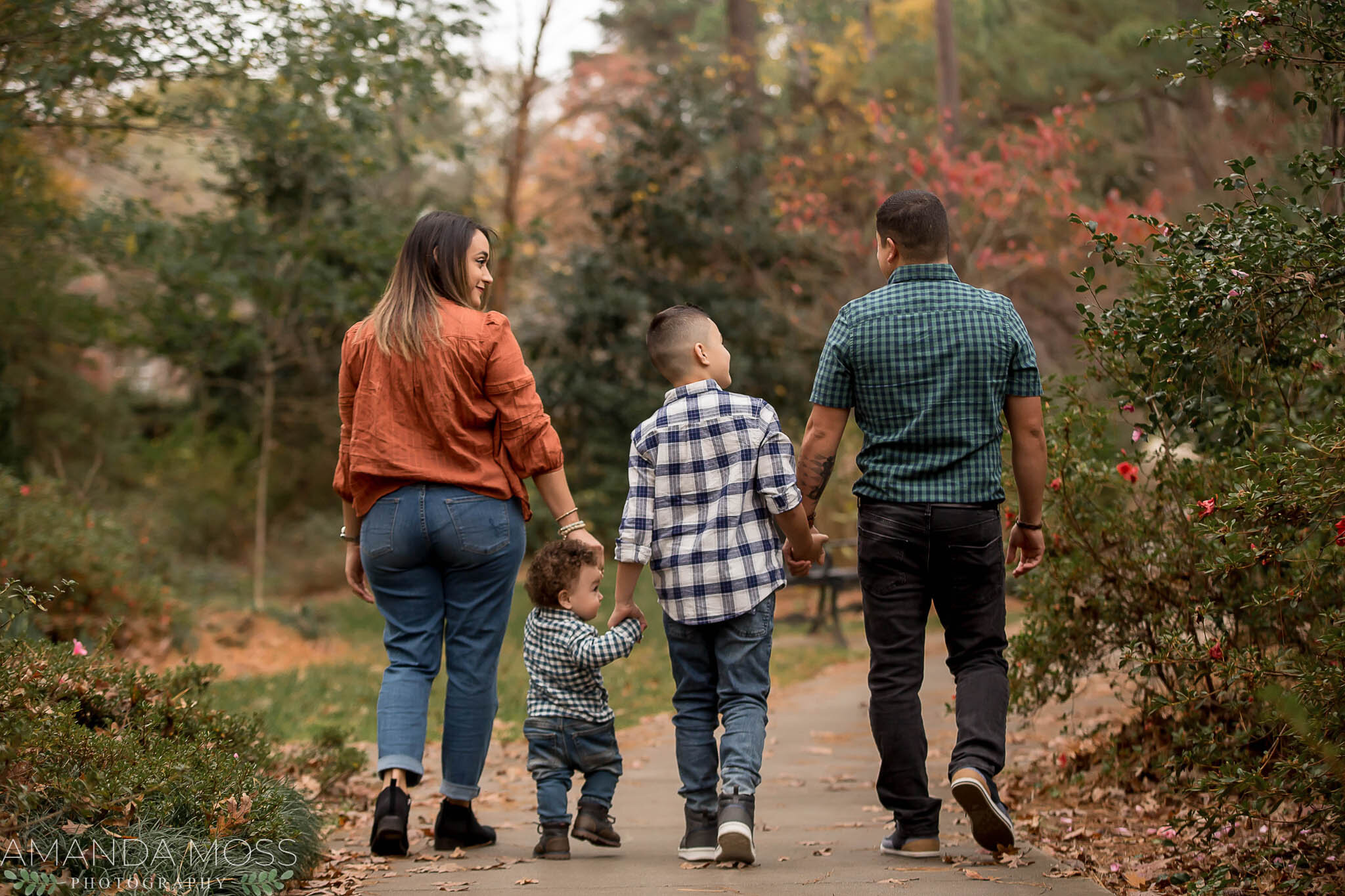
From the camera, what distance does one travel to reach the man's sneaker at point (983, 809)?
3.53 meters

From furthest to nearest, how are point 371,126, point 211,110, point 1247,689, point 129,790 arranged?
point 211,110, point 371,126, point 1247,689, point 129,790

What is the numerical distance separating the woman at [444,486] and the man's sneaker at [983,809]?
1.37 m

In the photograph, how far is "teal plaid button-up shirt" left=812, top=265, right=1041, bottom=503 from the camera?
3748 millimetres

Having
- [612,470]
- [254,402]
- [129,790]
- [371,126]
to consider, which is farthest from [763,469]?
[254,402]

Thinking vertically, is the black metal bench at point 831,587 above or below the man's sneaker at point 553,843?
below

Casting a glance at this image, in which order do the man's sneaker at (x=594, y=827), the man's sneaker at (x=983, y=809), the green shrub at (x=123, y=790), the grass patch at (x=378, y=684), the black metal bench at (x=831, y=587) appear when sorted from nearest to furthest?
the green shrub at (x=123, y=790), the man's sneaker at (x=983, y=809), the man's sneaker at (x=594, y=827), the grass patch at (x=378, y=684), the black metal bench at (x=831, y=587)

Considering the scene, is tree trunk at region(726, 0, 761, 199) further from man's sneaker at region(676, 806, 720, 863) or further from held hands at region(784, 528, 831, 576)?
man's sneaker at region(676, 806, 720, 863)

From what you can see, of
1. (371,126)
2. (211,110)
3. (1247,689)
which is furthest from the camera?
(211,110)

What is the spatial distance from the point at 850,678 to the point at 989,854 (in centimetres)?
594

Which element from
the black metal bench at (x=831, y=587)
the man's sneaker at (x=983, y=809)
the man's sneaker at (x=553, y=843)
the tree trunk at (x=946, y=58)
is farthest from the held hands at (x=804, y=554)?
the tree trunk at (x=946, y=58)

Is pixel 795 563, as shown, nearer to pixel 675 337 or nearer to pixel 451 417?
pixel 675 337

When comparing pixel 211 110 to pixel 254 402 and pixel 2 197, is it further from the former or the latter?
pixel 254 402

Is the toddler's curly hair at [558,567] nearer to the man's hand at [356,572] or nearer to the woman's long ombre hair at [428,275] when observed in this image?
the man's hand at [356,572]

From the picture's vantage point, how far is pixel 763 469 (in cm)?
381
